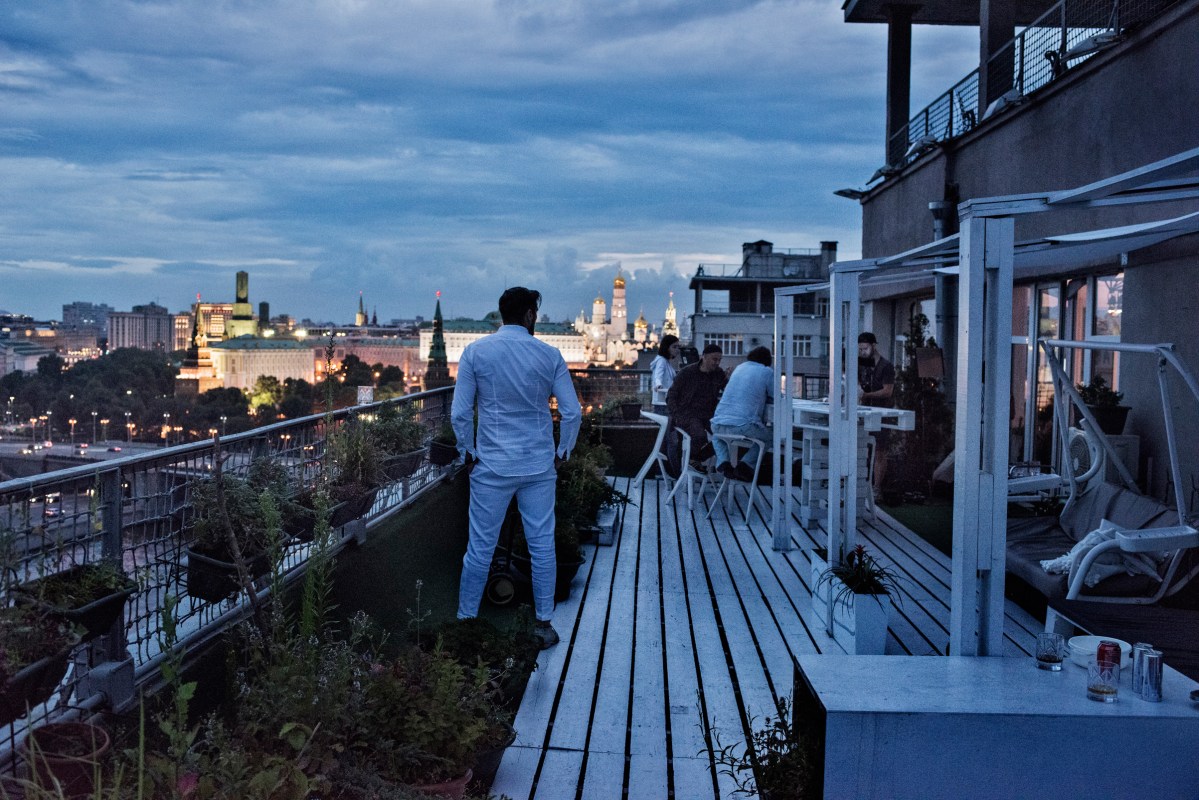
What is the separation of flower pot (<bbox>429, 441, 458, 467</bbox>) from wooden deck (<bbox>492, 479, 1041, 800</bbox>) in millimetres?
1216

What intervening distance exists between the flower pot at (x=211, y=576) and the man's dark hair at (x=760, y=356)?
5961 mm

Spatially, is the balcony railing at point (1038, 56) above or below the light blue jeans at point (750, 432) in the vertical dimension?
above

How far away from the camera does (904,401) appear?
34.1 ft

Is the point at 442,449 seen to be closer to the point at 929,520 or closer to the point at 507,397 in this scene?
the point at 507,397

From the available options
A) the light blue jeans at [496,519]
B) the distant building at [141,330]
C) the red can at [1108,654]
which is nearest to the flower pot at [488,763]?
the light blue jeans at [496,519]

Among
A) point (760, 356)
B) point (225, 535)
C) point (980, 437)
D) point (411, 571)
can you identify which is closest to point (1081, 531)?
point (980, 437)

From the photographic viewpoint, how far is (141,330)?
194875mm

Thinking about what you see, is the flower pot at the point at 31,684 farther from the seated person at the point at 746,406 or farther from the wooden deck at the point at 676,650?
the seated person at the point at 746,406

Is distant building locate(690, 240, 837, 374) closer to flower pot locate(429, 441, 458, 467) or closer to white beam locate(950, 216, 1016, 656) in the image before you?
flower pot locate(429, 441, 458, 467)

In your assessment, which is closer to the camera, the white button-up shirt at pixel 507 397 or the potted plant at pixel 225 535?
the potted plant at pixel 225 535

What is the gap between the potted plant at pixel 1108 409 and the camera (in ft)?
24.2

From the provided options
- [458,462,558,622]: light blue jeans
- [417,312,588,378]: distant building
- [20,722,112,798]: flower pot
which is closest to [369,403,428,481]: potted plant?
[458,462,558,622]: light blue jeans

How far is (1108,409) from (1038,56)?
13.0 feet

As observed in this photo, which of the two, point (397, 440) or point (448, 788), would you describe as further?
point (397, 440)
